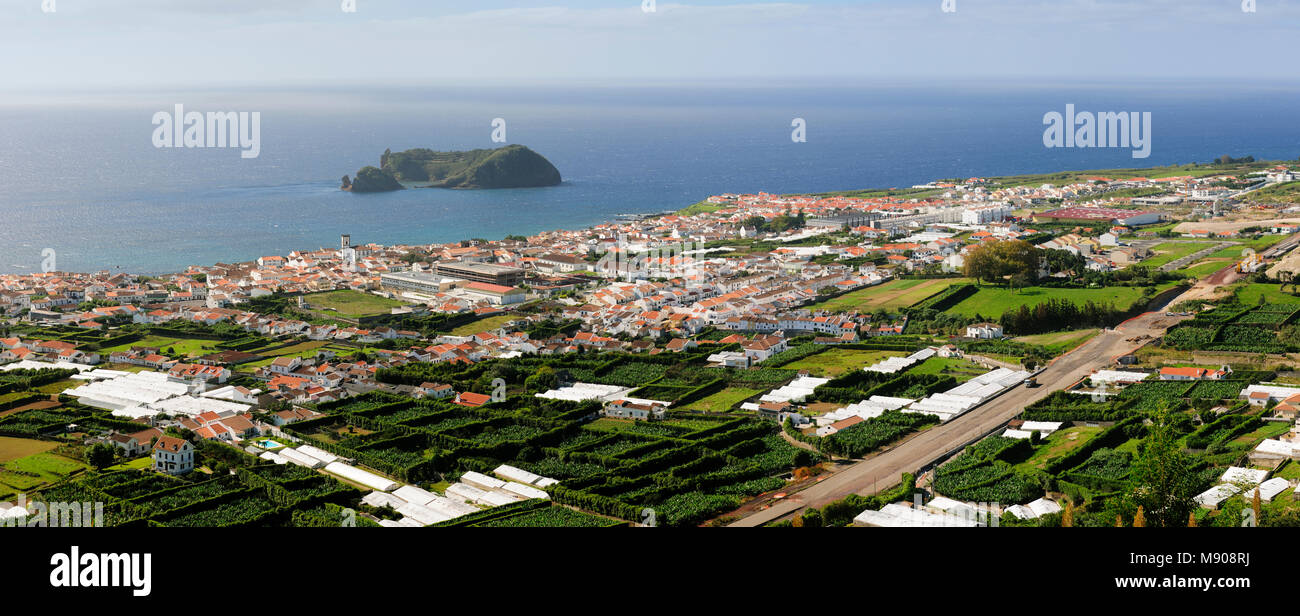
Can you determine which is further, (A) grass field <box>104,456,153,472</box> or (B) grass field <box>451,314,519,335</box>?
(B) grass field <box>451,314,519,335</box>

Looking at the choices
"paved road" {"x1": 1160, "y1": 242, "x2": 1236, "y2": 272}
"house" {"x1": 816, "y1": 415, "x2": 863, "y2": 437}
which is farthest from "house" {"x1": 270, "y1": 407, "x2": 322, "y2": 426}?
"paved road" {"x1": 1160, "y1": 242, "x2": 1236, "y2": 272}

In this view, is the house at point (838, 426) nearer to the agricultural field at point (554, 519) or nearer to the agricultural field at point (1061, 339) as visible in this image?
the agricultural field at point (554, 519)

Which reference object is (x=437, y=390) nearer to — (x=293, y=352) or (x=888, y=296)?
(x=293, y=352)

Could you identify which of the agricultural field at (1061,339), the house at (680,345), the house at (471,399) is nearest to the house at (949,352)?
the agricultural field at (1061,339)

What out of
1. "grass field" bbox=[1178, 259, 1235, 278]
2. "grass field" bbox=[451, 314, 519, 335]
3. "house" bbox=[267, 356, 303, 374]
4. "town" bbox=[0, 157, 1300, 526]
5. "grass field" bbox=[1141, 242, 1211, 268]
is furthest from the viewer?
"grass field" bbox=[1141, 242, 1211, 268]

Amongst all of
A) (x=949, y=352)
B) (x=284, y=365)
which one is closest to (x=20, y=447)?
(x=284, y=365)

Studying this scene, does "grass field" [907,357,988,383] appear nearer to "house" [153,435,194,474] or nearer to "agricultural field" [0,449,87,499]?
"house" [153,435,194,474]
